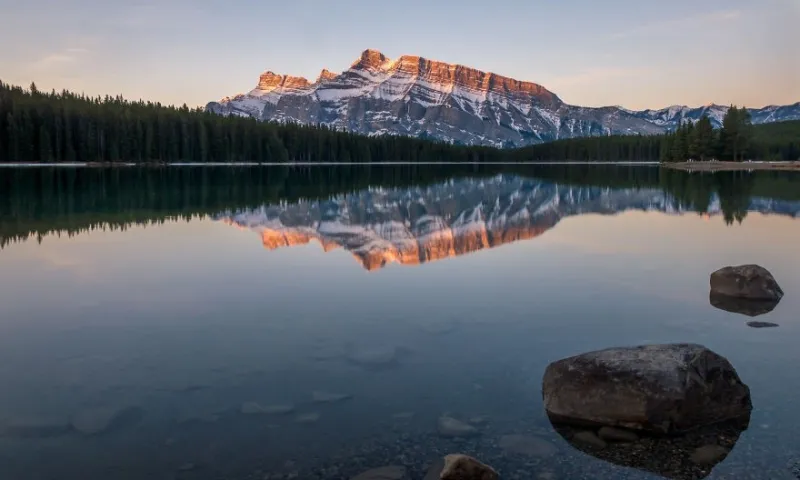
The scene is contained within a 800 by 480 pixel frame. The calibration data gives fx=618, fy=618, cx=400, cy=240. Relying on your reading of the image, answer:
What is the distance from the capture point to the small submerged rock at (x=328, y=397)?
11.4m

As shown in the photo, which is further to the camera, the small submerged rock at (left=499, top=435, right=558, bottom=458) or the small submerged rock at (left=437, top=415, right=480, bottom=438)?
the small submerged rock at (left=437, top=415, right=480, bottom=438)

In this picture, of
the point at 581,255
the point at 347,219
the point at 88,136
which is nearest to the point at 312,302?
the point at 581,255

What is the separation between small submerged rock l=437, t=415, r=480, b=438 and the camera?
10211 millimetres

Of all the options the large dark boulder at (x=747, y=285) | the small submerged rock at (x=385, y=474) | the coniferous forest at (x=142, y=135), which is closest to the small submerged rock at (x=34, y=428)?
the small submerged rock at (x=385, y=474)

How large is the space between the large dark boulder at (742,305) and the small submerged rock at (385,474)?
538 inches

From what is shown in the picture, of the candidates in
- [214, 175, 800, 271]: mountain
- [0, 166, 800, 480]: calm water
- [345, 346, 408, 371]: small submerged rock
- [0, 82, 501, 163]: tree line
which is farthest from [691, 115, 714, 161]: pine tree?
[345, 346, 408, 371]: small submerged rock

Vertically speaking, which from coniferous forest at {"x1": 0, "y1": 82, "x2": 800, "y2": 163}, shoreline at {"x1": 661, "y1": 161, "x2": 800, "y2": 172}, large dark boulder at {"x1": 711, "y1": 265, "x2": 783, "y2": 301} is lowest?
large dark boulder at {"x1": 711, "y1": 265, "x2": 783, "y2": 301}

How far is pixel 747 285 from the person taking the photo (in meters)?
20.1

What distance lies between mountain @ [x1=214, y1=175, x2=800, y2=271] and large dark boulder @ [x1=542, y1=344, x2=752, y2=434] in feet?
47.7

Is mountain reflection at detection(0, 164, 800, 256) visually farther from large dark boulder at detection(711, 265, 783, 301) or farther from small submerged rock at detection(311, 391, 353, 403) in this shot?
small submerged rock at detection(311, 391, 353, 403)

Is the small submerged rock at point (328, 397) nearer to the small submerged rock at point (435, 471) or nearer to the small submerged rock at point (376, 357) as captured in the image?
the small submerged rock at point (376, 357)

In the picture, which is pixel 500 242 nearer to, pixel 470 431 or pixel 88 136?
pixel 470 431

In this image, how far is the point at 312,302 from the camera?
62.8 ft

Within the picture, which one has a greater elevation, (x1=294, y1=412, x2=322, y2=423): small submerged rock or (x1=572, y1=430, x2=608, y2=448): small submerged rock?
(x1=294, y1=412, x2=322, y2=423): small submerged rock
